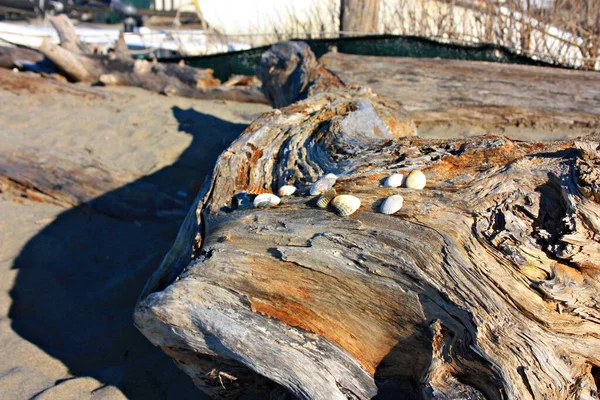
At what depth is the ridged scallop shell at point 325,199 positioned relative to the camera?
240 cm

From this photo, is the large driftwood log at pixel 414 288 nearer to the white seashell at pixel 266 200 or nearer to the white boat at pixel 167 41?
the white seashell at pixel 266 200

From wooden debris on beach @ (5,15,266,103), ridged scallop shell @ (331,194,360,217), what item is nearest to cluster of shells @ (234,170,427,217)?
ridged scallop shell @ (331,194,360,217)

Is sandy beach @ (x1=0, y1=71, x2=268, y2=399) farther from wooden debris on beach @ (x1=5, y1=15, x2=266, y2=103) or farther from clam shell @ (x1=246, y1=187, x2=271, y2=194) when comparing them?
clam shell @ (x1=246, y1=187, x2=271, y2=194)

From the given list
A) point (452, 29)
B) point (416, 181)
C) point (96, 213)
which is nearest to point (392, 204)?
point (416, 181)

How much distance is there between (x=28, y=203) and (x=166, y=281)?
2.46m

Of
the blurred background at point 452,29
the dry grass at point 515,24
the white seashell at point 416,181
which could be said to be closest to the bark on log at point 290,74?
the blurred background at point 452,29

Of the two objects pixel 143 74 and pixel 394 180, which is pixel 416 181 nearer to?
pixel 394 180

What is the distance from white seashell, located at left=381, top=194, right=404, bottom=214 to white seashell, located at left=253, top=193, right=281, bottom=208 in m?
0.50

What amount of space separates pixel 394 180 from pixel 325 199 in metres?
0.30

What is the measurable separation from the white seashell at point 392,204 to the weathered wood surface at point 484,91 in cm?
361

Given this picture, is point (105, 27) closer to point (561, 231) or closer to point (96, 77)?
point (96, 77)

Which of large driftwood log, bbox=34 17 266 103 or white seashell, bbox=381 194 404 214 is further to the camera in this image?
large driftwood log, bbox=34 17 266 103

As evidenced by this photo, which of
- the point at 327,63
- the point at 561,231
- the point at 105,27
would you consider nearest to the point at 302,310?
the point at 561,231

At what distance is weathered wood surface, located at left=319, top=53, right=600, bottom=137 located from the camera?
5344mm
